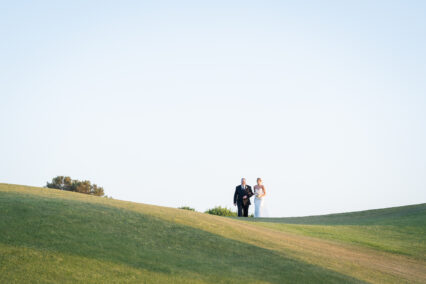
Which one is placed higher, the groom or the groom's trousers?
the groom

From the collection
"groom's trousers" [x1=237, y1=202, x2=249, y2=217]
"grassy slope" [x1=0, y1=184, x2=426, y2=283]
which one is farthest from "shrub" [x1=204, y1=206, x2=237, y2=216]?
"grassy slope" [x1=0, y1=184, x2=426, y2=283]

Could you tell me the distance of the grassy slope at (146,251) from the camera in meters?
9.88

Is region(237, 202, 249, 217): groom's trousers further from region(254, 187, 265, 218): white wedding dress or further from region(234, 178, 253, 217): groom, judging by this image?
region(254, 187, 265, 218): white wedding dress

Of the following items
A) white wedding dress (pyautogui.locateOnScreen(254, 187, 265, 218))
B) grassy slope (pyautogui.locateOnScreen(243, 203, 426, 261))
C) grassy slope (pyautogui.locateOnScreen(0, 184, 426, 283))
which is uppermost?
white wedding dress (pyautogui.locateOnScreen(254, 187, 265, 218))

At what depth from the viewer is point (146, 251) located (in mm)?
11305

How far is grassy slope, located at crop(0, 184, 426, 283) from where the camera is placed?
9.88 m

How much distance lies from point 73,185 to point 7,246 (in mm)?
48305

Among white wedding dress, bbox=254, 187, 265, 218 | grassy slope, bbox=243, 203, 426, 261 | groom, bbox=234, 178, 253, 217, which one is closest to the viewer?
grassy slope, bbox=243, 203, 426, 261

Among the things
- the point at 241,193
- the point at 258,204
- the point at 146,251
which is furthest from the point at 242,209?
the point at 146,251

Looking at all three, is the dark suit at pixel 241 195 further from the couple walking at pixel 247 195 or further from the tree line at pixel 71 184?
the tree line at pixel 71 184

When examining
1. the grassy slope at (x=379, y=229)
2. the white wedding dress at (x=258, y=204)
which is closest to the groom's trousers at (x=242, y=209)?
the white wedding dress at (x=258, y=204)

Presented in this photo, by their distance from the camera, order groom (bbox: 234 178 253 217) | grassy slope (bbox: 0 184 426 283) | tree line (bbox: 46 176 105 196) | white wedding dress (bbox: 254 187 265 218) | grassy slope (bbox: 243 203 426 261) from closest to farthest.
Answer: grassy slope (bbox: 0 184 426 283)
grassy slope (bbox: 243 203 426 261)
groom (bbox: 234 178 253 217)
white wedding dress (bbox: 254 187 265 218)
tree line (bbox: 46 176 105 196)

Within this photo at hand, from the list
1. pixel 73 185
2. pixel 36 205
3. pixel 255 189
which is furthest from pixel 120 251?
pixel 73 185

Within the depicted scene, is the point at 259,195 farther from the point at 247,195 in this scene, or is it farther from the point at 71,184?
the point at 71,184
